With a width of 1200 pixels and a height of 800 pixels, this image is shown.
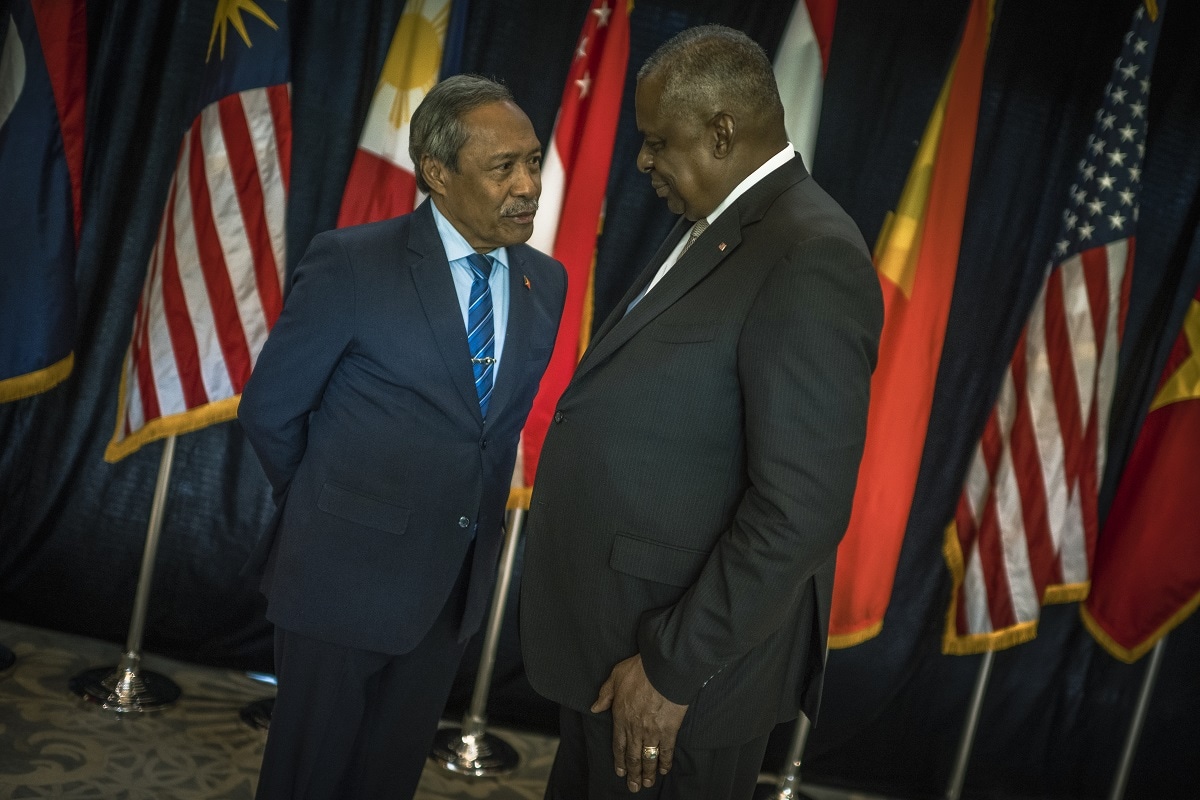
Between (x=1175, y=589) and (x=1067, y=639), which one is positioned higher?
(x=1175, y=589)

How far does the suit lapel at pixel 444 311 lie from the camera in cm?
217

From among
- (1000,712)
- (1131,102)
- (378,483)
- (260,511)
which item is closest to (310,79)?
(260,511)

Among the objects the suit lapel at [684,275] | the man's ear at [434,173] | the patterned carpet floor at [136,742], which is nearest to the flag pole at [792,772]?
the patterned carpet floor at [136,742]

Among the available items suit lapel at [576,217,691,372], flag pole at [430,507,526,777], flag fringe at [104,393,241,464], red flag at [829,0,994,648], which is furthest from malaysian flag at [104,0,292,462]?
red flag at [829,0,994,648]

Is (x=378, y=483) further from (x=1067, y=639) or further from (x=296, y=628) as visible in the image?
(x=1067, y=639)

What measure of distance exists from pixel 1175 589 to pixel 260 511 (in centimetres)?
283

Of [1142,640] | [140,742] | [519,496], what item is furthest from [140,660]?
[1142,640]

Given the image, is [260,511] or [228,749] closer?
[228,749]

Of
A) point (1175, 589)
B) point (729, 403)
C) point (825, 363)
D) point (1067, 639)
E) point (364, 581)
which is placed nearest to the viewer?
point (825, 363)

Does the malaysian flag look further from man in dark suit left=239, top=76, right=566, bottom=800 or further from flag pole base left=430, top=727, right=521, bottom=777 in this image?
flag pole base left=430, top=727, right=521, bottom=777

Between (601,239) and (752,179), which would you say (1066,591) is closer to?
→ (601,239)

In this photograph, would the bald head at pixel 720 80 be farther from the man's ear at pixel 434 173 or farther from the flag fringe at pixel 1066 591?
the flag fringe at pixel 1066 591

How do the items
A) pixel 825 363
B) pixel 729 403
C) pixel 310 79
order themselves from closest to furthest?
1. pixel 825 363
2. pixel 729 403
3. pixel 310 79

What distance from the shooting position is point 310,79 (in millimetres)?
3574
